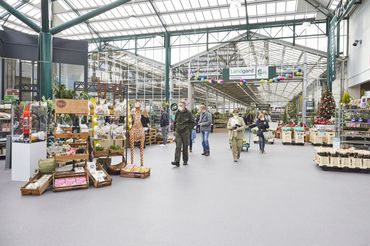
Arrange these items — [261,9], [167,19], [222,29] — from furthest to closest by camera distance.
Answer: [222,29] → [167,19] → [261,9]

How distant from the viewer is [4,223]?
10.3 feet

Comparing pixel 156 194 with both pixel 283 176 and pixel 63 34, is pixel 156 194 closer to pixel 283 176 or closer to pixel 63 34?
pixel 283 176

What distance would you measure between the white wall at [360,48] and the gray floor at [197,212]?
25.5 feet

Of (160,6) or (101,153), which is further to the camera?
(160,6)

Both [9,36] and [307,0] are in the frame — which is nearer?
[9,36]

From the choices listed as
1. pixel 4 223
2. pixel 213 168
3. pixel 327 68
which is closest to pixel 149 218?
pixel 4 223

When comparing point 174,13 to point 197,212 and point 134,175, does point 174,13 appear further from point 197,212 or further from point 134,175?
point 197,212

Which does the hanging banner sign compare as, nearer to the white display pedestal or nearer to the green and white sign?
the green and white sign

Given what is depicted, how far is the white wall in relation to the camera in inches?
439

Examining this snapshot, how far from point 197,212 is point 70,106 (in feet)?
9.87

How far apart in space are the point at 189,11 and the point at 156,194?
14269 millimetres

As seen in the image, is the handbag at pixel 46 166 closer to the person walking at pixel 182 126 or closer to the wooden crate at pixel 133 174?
the wooden crate at pixel 133 174

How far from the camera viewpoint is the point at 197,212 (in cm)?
351

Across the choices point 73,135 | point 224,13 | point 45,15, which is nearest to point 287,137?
point 224,13
